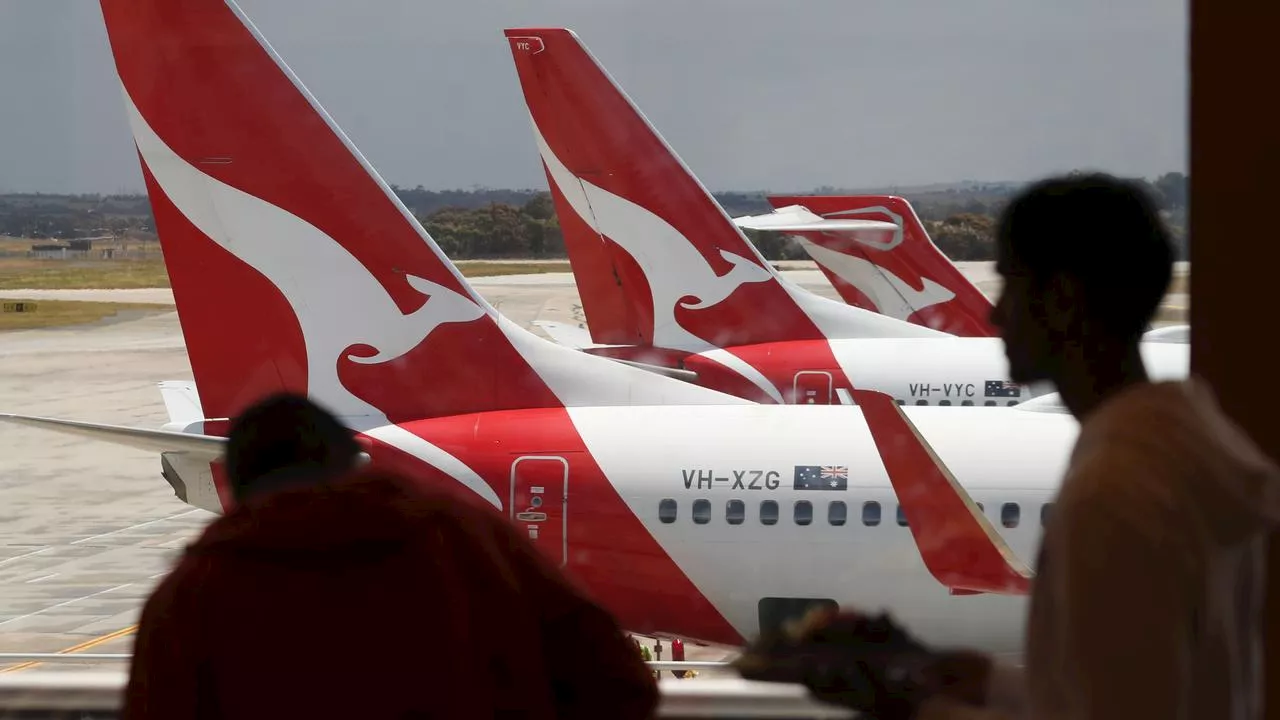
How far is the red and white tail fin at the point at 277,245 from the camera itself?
339cm

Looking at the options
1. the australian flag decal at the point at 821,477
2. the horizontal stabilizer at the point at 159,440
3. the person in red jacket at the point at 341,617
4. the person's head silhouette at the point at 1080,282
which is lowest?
the australian flag decal at the point at 821,477

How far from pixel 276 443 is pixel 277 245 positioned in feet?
8.92

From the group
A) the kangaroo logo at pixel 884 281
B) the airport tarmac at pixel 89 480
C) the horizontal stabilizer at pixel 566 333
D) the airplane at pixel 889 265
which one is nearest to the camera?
the airport tarmac at pixel 89 480

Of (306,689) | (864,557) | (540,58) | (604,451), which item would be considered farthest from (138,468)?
(306,689)

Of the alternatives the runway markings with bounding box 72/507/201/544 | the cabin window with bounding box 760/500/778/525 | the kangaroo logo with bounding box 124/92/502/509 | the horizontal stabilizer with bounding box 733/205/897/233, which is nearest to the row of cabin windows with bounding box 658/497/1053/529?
the cabin window with bounding box 760/500/778/525

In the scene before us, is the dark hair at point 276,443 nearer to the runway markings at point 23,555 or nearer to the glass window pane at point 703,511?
the glass window pane at point 703,511

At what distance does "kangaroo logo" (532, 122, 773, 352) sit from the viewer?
5.86m

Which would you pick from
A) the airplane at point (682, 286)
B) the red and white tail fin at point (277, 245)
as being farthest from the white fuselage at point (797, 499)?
the airplane at point (682, 286)

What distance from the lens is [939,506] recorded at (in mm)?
3023

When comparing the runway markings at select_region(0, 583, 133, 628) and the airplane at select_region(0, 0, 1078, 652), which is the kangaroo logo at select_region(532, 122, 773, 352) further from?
the runway markings at select_region(0, 583, 133, 628)

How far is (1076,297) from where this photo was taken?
0.80 meters

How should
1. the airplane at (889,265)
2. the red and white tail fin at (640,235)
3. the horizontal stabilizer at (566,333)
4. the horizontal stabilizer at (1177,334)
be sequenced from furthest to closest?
the airplane at (889,265) → the horizontal stabilizer at (566,333) → the red and white tail fin at (640,235) → the horizontal stabilizer at (1177,334)

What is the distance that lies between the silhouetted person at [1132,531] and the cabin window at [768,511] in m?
2.61

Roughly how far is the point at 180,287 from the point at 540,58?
2630 mm
